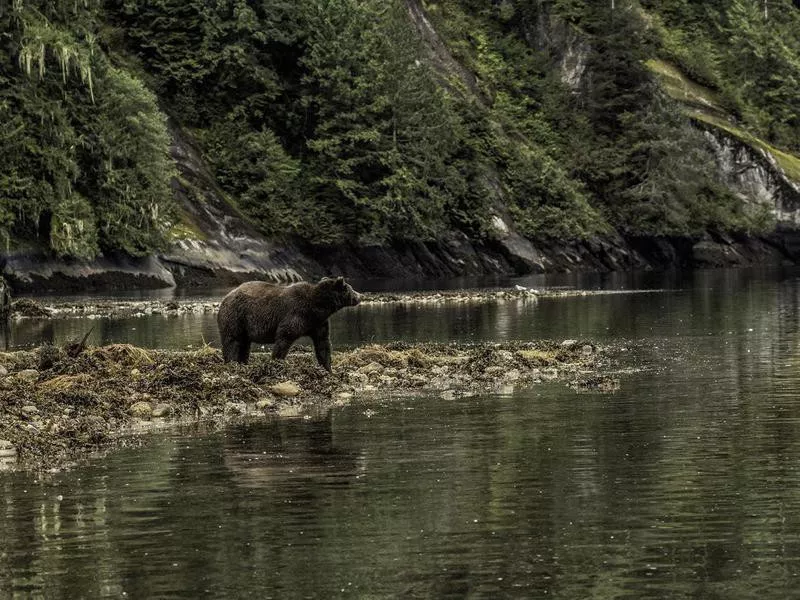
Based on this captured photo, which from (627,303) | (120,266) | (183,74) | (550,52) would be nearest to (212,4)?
(183,74)

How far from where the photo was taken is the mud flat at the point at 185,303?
190 feet

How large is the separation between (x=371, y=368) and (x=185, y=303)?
1262 inches

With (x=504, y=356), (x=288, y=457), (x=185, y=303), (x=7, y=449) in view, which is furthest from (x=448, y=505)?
(x=185, y=303)

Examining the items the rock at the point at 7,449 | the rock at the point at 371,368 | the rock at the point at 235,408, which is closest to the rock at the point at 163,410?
the rock at the point at 235,408

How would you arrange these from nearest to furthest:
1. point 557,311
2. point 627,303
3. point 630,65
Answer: point 557,311, point 627,303, point 630,65

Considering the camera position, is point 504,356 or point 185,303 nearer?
point 504,356

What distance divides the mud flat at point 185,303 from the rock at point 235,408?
31.0 metres

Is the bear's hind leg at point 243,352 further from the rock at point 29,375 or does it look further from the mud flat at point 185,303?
the mud flat at point 185,303

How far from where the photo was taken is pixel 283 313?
100 ft

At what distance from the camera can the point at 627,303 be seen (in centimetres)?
6169

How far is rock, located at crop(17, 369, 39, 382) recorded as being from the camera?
92.6ft

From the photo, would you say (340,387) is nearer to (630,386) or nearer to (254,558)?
(630,386)

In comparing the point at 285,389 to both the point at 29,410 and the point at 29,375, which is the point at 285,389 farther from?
the point at 29,410

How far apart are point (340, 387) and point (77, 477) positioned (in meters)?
10.1
